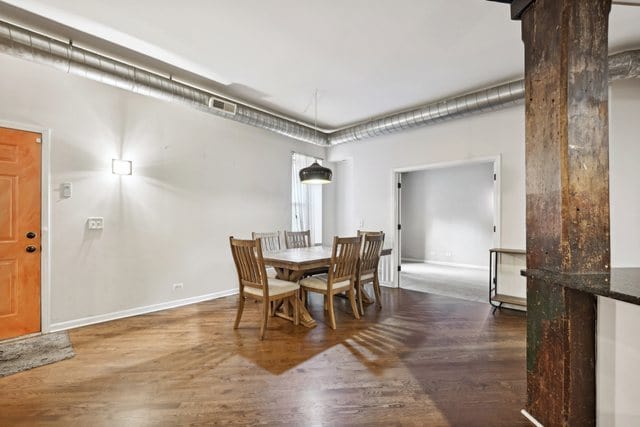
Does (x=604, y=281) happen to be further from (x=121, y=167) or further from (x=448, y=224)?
(x=448, y=224)

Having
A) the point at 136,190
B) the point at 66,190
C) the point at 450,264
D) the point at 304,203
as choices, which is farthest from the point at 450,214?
the point at 66,190

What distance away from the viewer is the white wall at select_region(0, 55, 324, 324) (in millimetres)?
3041

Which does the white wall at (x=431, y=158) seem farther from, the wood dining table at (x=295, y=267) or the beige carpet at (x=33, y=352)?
the beige carpet at (x=33, y=352)

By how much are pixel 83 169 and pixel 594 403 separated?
15.0ft

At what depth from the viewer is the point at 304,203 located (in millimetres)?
5746

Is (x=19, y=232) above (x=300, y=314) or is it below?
above

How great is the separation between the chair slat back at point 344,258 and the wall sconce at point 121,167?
2629 mm

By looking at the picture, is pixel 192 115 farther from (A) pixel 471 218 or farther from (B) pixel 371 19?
(A) pixel 471 218


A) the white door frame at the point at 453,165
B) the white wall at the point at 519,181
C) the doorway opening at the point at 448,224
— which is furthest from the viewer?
the doorway opening at the point at 448,224

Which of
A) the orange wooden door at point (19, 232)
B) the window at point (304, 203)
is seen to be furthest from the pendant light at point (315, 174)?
the orange wooden door at point (19, 232)

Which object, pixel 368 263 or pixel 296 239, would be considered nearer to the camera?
pixel 368 263

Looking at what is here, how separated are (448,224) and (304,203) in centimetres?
419

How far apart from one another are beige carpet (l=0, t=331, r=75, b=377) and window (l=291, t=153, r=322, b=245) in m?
3.50

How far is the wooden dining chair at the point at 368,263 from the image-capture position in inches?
142
